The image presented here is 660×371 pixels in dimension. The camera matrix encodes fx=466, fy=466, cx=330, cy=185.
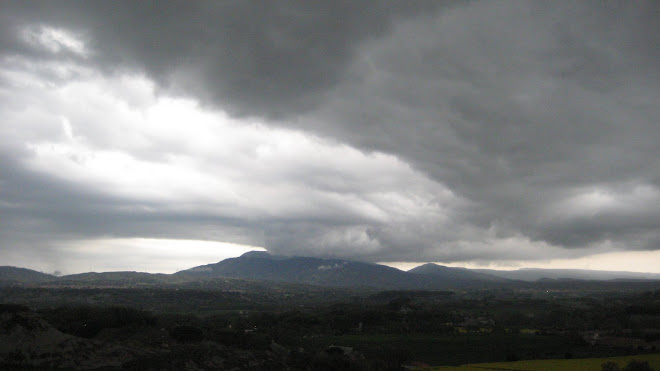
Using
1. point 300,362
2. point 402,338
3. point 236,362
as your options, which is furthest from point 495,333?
point 236,362

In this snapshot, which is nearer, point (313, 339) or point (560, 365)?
point (560, 365)

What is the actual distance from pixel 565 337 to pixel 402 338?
3729cm

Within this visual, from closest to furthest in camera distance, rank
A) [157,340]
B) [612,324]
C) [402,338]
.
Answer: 1. [157,340]
2. [402,338]
3. [612,324]

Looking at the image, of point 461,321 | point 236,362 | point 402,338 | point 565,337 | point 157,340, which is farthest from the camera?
point 461,321

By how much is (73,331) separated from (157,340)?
25.4 metres

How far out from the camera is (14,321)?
61375 millimetres

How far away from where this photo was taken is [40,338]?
60.9m

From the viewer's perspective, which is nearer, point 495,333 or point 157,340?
point 157,340

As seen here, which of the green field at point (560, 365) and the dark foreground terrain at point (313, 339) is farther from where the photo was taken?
the green field at point (560, 365)

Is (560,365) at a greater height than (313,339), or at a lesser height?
greater

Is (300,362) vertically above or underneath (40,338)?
underneath

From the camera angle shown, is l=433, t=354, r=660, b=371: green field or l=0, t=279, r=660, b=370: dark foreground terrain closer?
l=0, t=279, r=660, b=370: dark foreground terrain

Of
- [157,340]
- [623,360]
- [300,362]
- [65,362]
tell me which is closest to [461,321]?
[623,360]

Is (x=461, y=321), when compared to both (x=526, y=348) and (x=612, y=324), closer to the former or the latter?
(x=612, y=324)
